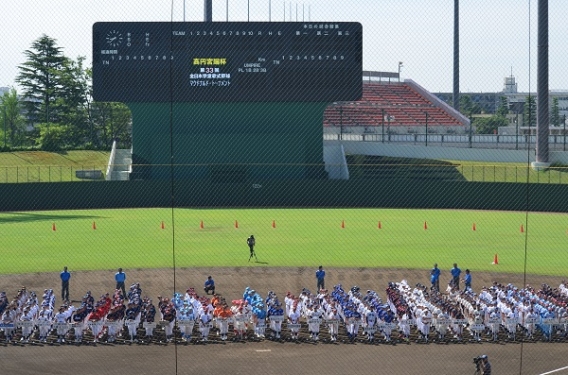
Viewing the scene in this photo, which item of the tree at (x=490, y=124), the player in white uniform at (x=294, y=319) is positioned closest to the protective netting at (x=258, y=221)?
the player in white uniform at (x=294, y=319)

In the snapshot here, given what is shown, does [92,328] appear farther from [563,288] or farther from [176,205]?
[176,205]

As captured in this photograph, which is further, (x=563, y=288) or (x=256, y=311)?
(x=563, y=288)

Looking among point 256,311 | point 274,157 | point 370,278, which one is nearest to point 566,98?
point 274,157

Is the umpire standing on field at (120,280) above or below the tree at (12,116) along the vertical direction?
below

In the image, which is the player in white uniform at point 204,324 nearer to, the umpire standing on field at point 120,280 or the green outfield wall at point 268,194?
the umpire standing on field at point 120,280

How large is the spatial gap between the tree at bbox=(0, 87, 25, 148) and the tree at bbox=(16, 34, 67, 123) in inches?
165

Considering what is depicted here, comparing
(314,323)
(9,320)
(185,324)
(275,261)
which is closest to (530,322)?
(314,323)

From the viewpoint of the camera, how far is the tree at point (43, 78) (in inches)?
2908

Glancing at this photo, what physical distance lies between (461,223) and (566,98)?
86.1 metres

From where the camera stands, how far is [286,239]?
38062 millimetres

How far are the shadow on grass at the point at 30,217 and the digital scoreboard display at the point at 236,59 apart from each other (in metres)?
6.00

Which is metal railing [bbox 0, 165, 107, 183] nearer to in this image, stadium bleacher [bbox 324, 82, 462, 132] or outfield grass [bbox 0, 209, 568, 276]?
outfield grass [bbox 0, 209, 568, 276]

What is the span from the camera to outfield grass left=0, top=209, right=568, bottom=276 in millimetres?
32188

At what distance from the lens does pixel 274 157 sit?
167 feet
